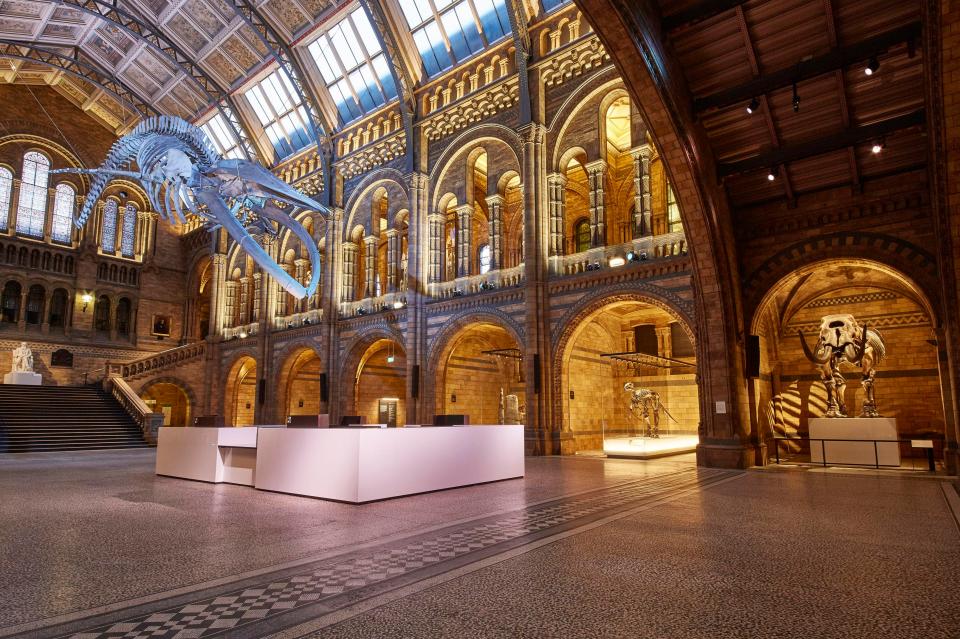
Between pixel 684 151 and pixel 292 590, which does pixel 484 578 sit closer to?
pixel 292 590

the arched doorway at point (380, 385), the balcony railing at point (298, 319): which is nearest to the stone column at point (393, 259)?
the arched doorway at point (380, 385)

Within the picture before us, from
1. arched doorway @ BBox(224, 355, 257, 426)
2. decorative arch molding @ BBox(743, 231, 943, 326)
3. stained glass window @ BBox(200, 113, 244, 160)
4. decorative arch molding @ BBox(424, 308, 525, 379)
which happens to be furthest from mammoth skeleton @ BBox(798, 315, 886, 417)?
stained glass window @ BBox(200, 113, 244, 160)

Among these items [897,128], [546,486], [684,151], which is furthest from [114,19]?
[897,128]

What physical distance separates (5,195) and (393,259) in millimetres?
23655

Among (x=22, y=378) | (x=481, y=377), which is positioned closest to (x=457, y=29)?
(x=481, y=377)

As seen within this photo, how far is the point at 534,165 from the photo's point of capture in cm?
1861

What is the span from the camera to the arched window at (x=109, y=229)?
34.6m

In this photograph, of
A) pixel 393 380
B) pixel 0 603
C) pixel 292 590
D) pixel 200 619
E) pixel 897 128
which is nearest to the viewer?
pixel 200 619

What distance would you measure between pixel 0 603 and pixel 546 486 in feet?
25.4

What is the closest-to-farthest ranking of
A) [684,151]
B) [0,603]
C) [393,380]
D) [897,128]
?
[0,603], [897,128], [684,151], [393,380]

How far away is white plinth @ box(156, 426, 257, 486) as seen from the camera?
11000 mm

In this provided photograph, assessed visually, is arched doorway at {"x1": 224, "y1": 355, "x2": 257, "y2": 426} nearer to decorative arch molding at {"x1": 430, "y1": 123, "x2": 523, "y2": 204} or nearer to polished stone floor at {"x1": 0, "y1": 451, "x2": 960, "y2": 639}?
decorative arch molding at {"x1": 430, "y1": 123, "x2": 523, "y2": 204}

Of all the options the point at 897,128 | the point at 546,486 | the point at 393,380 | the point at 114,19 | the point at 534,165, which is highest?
the point at 114,19

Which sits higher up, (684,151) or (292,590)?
(684,151)
